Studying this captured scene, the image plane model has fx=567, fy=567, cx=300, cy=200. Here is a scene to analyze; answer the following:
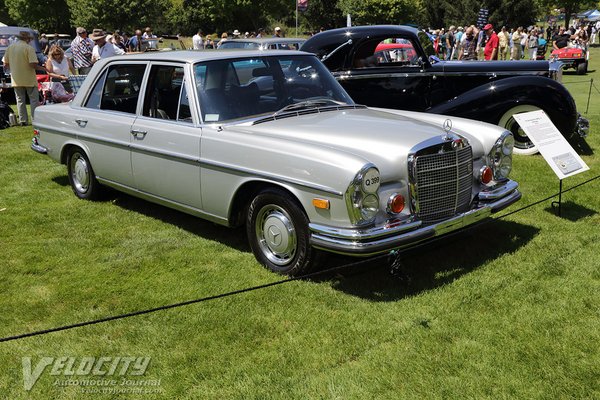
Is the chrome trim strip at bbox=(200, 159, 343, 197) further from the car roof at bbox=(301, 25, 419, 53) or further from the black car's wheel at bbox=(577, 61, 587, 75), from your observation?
the black car's wheel at bbox=(577, 61, 587, 75)

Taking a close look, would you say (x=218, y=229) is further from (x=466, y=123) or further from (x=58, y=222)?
(x=466, y=123)

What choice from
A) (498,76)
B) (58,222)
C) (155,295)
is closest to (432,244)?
(155,295)

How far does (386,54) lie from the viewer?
8898mm

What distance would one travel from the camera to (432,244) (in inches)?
173

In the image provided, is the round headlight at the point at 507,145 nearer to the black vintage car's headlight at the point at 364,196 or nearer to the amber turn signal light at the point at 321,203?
the black vintage car's headlight at the point at 364,196

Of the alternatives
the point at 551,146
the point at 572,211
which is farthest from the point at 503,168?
the point at 572,211

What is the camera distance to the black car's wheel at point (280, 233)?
4.11 metres

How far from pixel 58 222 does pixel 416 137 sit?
12.6ft

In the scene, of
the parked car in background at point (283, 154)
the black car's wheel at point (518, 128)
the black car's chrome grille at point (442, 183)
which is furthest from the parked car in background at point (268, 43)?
the black car's chrome grille at point (442, 183)

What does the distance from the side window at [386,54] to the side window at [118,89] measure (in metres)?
4.10

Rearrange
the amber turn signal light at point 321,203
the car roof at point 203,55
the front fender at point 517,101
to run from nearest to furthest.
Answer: the amber turn signal light at point 321,203 < the car roof at point 203,55 < the front fender at point 517,101

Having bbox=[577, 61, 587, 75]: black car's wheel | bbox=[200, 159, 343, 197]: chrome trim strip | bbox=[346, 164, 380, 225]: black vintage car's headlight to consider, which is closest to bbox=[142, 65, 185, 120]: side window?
bbox=[200, 159, 343, 197]: chrome trim strip

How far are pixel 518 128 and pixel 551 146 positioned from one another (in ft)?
8.75

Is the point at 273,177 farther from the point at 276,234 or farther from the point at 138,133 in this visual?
the point at 138,133
